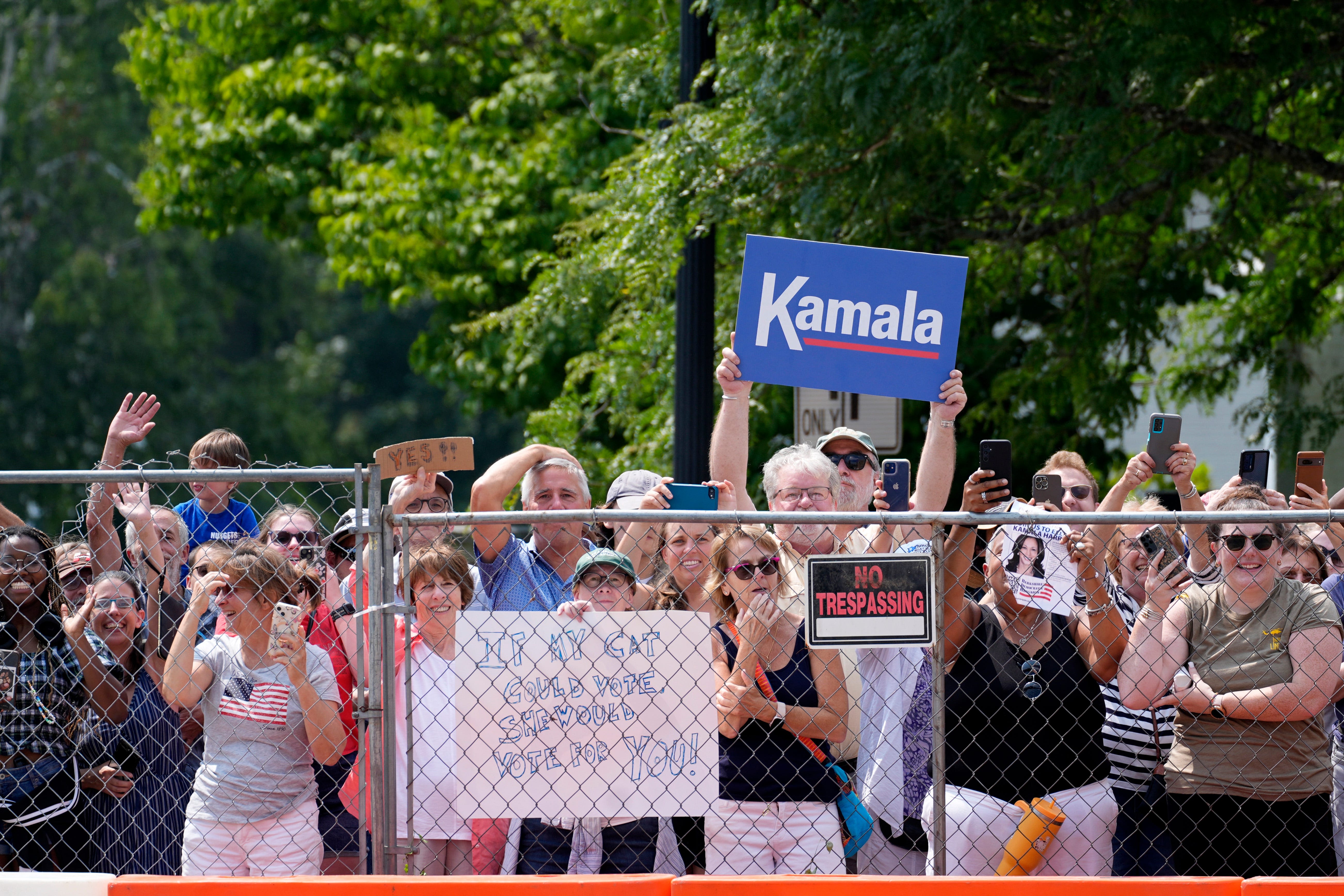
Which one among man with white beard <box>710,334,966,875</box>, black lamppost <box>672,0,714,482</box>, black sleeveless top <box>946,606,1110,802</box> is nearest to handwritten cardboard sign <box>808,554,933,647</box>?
man with white beard <box>710,334,966,875</box>

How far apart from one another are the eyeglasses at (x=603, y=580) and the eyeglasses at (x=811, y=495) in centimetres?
71

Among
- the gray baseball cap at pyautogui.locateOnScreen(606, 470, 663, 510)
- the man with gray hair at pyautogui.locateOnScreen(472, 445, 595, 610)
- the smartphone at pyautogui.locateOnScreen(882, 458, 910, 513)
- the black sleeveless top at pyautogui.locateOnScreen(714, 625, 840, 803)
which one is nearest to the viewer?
the black sleeveless top at pyautogui.locateOnScreen(714, 625, 840, 803)

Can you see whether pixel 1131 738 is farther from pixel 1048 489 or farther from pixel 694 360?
pixel 694 360

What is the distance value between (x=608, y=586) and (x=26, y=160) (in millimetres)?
28267

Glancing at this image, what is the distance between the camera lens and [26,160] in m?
28.7

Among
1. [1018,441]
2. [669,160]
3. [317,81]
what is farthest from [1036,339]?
[317,81]

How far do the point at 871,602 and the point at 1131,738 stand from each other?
156cm

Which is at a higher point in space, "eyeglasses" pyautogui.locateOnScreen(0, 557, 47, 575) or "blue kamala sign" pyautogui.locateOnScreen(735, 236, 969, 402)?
"blue kamala sign" pyautogui.locateOnScreen(735, 236, 969, 402)

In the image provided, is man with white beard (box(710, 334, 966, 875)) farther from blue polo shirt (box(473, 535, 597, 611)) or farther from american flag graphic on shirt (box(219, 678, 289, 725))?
american flag graphic on shirt (box(219, 678, 289, 725))

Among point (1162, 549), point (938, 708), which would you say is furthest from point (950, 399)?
point (938, 708)

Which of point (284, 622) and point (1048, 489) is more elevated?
point (1048, 489)

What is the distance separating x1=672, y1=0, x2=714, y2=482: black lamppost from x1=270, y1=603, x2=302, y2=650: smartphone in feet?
9.68

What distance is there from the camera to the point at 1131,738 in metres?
4.88

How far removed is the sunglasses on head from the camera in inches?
174
